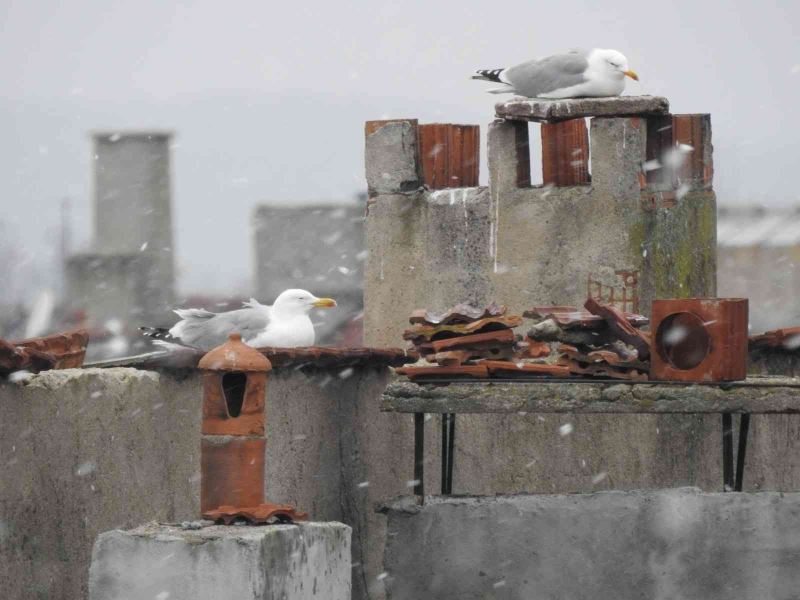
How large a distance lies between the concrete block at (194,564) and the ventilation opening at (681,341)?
2.34 metres

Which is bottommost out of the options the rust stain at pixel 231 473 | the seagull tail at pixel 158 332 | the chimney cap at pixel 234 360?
the rust stain at pixel 231 473

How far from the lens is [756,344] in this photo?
31.7 feet

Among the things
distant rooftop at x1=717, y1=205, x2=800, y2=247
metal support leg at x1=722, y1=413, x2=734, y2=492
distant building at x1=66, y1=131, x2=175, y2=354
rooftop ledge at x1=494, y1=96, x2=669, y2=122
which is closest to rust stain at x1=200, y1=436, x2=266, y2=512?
metal support leg at x1=722, y1=413, x2=734, y2=492

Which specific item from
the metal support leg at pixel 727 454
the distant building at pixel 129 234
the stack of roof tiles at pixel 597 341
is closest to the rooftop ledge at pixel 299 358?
the stack of roof tiles at pixel 597 341

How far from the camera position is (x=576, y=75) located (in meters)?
11.0

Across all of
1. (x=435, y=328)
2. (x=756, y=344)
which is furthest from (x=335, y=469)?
(x=756, y=344)

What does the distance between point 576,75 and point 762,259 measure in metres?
30.5

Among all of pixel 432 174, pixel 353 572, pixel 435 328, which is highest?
pixel 432 174

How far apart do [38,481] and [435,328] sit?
6.85ft

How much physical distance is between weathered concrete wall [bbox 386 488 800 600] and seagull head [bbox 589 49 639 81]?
423 cm

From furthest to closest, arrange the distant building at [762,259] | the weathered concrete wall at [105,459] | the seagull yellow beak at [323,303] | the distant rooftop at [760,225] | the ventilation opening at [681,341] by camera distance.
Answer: the distant rooftop at [760,225]
the distant building at [762,259]
the seagull yellow beak at [323,303]
the ventilation opening at [681,341]
the weathered concrete wall at [105,459]

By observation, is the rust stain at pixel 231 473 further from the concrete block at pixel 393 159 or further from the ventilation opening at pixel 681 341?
the concrete block at pixel 393 159

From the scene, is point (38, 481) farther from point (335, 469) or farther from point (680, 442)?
point (680, 442)

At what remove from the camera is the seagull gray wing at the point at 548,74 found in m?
11.0
